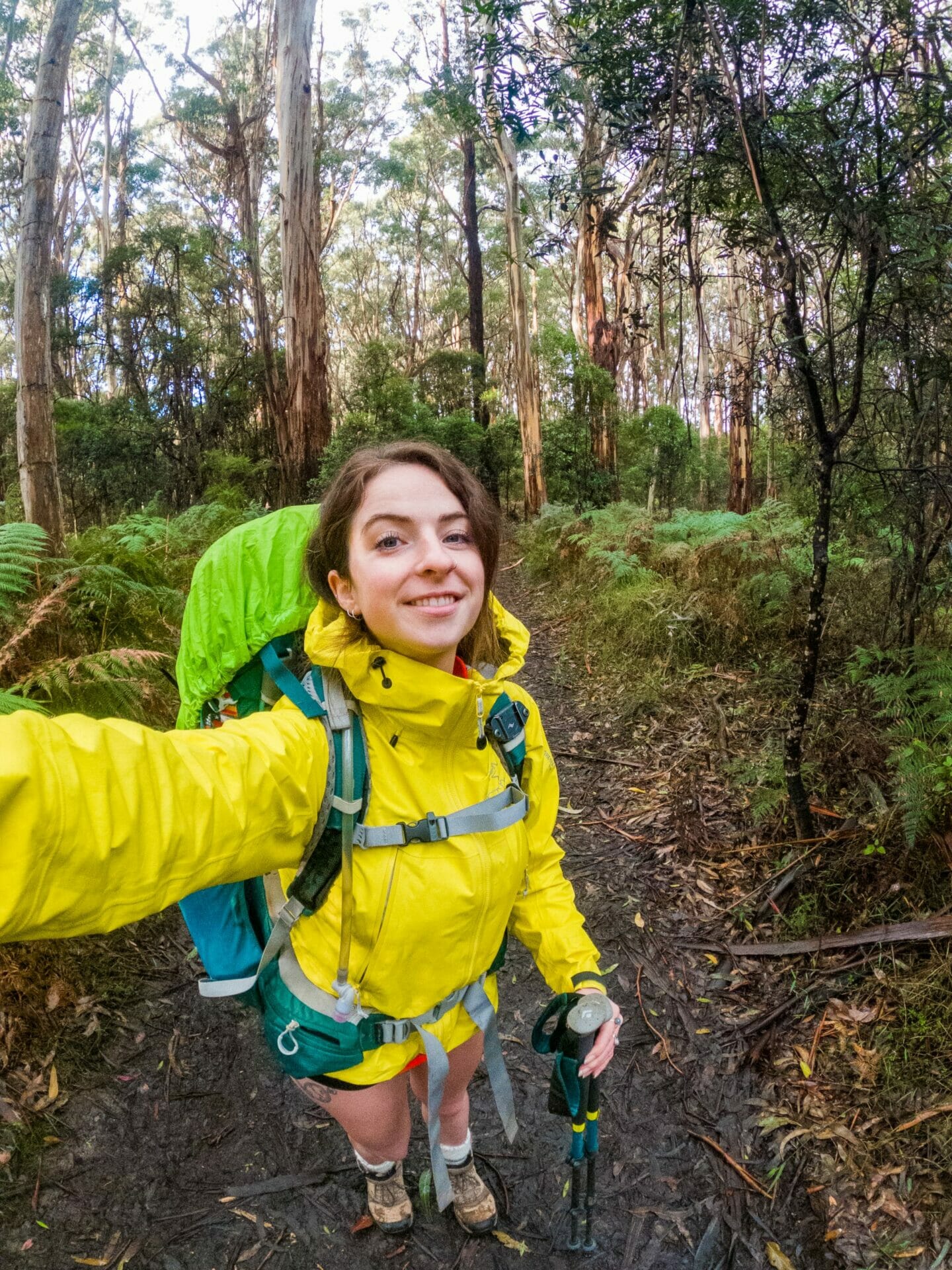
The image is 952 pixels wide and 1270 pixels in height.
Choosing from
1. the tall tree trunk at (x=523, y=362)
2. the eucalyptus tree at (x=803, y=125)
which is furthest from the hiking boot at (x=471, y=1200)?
the tall tree trunk at (x=523, y=362)

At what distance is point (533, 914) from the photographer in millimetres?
1755

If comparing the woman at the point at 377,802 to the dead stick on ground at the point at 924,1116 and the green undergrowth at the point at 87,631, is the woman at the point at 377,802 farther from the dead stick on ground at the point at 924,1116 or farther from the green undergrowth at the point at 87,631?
the green undergrowth at the point at 87,631

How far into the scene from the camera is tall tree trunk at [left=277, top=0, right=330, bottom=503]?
8758 mm

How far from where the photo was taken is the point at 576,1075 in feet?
5.20

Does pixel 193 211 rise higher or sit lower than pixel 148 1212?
higher

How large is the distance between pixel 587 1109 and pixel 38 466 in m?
5.52

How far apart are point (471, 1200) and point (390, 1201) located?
0.23m

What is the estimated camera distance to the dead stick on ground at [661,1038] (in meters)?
2.54

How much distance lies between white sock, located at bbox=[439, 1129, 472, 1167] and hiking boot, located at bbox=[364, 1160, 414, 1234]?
128 mm

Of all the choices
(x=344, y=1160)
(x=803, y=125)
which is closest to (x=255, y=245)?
(x=803, y=125)

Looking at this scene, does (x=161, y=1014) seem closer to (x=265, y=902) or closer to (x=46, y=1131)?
(x=46, y=1131)

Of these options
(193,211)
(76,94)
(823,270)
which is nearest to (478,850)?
(823,270)

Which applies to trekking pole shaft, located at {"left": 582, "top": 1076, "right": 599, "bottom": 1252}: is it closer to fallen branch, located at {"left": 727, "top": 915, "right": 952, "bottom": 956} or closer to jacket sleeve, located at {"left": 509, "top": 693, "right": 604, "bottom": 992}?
jacket sleeve, located at {"left": 509, "top": 693, "right": 604, "bottom": 992}

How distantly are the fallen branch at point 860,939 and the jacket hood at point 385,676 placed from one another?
78.2 inches
